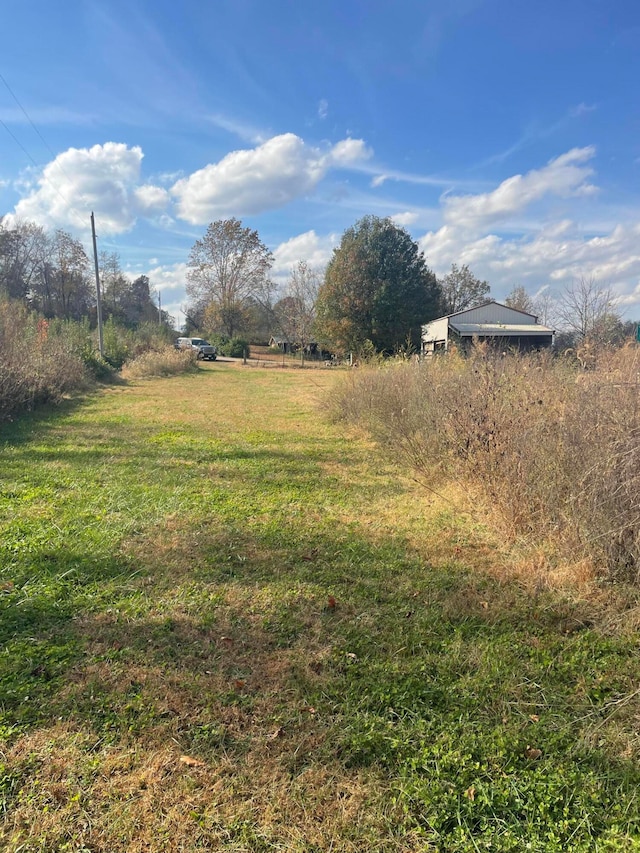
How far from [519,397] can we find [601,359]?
0.83 meters

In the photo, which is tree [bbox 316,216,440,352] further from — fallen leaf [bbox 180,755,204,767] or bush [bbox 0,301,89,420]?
fallen leaf [bbox 180,755,204,767]

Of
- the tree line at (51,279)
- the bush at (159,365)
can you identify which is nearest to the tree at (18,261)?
the tree line at (51,279)

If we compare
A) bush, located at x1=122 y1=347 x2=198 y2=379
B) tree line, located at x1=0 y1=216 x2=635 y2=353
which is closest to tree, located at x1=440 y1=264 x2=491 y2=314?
tree line, located at x1=0 y1=216 x2=635 y2=353

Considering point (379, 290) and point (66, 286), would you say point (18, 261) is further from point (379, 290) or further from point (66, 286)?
point (379, 290)

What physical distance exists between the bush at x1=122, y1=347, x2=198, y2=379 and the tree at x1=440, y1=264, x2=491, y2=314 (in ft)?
112

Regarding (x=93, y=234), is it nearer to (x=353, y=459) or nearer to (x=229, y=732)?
(x=353, y=459)

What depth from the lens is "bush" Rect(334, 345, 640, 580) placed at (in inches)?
117

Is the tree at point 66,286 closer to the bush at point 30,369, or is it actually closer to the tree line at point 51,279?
the tree line at point 51,279

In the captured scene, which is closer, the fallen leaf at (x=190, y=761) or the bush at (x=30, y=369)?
the fallen leaf at (x=190, y=761)

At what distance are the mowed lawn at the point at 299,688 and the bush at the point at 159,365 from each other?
1628 cm

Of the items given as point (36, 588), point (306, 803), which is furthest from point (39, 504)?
point (306, 803)

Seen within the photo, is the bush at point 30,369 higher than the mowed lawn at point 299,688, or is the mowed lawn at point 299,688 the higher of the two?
the bush at point 30,369

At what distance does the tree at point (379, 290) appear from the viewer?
28.8 m

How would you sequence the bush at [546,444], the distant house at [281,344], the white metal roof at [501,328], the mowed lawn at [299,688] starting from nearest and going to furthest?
1. the mowed lawn at [299,688]
2. the bush at [546,444]
3. the white metal roof at [501,328]
4. the distant house at [281,344]
